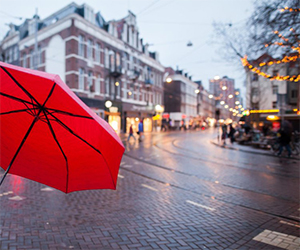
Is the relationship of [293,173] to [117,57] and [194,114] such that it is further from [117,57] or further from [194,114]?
[194,114]

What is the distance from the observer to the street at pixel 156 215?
3777 millimetres

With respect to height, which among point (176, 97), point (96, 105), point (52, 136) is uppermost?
point (176, 97)

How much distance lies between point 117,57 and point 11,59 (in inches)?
571

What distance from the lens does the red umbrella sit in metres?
2.20

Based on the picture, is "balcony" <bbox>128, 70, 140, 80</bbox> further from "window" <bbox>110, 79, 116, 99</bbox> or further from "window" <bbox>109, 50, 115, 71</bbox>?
"window" <bbox>110, 79, 116, 99</bbox>

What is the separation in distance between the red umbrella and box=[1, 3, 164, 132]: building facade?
74.3 feet

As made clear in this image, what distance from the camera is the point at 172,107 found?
61.3 m

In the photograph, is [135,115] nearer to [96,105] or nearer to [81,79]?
[96,105]

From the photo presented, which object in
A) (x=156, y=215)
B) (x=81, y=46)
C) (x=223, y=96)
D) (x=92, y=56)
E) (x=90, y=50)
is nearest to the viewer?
(x=156, y=215)

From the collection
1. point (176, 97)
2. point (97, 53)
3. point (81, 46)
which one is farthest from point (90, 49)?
point (176, 97)

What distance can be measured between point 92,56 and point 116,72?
3.90m

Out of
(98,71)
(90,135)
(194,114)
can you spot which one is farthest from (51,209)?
(194,114)

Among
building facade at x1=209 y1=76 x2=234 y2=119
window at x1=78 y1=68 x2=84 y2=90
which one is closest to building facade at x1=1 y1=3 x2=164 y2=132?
window at x1=78 y1=68 x2=84 y2=90

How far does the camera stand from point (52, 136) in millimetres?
2648
